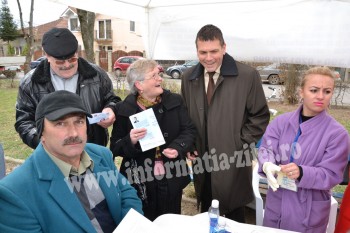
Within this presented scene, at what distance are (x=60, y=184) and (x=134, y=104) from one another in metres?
1.02

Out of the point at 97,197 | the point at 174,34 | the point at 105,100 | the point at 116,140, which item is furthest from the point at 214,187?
the point at 174,34

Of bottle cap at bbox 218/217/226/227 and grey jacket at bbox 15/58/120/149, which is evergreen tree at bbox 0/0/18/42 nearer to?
grey jacket at bbox 15/58/120/149

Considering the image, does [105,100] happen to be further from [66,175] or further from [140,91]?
[66,175]

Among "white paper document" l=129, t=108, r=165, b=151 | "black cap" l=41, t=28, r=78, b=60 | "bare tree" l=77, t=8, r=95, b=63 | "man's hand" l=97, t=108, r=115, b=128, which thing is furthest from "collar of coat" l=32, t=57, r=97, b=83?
"bare tree" l=77, t=8, r=95, b=63

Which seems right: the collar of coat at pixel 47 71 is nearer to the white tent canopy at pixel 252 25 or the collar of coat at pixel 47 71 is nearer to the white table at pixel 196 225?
the white tent canopy at pixel 252 25

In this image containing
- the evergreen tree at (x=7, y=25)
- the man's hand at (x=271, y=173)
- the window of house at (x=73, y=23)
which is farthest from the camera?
the evergreen tree at (x=7, y=25)

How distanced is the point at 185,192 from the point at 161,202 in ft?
5.74

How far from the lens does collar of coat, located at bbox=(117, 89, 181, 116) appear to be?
257cm

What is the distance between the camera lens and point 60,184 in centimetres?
177

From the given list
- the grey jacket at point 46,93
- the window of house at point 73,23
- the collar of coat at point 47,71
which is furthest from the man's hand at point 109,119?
the window of house at point 73,23

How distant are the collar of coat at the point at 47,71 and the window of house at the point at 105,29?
37606 millimetres

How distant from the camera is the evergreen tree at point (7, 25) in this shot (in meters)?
41.6

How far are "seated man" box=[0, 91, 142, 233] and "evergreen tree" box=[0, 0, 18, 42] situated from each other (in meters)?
47.1

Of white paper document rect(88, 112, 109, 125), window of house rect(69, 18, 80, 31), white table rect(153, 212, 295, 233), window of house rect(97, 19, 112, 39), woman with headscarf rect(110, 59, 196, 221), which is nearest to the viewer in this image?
white table rect(153, 212, 295, 233)
